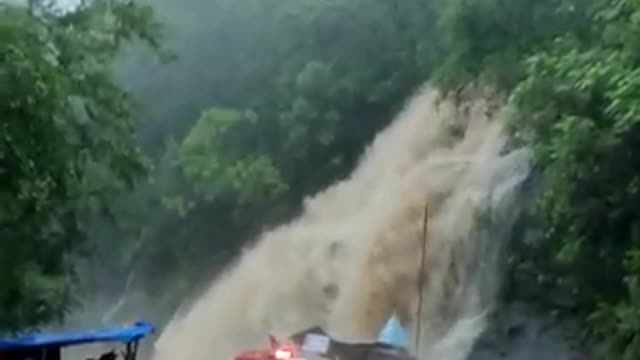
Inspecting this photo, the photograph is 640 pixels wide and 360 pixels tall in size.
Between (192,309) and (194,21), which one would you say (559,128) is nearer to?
(192,309)

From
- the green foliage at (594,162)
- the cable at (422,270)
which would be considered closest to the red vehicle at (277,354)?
the green foliage at (594,162)

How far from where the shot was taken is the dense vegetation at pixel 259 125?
13.2 m

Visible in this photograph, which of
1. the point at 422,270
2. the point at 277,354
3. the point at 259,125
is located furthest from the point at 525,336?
the point at 259,125

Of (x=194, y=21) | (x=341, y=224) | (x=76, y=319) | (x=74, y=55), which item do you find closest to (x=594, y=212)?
(x=74, y=55)

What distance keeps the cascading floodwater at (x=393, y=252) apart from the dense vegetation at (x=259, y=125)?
3.25 ft

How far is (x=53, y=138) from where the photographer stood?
11398 millimetres

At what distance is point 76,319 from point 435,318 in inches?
566

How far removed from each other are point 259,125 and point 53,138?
21.9 metres

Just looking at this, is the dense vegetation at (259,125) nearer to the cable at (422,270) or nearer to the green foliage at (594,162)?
the green foliage at (594,162)

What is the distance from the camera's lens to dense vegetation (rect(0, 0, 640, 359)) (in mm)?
13180

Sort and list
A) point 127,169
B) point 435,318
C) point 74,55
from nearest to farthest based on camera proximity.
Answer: point 74,55
point 127,169
point 435,318

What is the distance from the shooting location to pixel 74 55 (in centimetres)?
1384

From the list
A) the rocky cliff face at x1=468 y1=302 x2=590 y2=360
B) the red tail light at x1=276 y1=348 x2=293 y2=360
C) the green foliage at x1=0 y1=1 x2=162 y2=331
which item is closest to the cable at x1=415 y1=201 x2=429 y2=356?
the rocky cliff face at x1=468 y1=302 x2=590 y2=360

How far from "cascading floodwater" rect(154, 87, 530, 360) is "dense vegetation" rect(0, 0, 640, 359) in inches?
39.0
